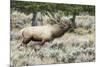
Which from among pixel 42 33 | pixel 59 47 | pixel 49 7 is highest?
pixel 49 7

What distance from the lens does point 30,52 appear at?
7.02 feet

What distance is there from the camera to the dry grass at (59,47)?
2.08 meters

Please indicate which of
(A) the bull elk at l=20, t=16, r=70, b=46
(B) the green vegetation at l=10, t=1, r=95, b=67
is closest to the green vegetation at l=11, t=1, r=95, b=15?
(B) the green vegetation at l=10, t=1, r=95, b=67

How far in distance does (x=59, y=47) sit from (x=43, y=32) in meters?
0.26

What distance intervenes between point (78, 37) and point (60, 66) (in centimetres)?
42

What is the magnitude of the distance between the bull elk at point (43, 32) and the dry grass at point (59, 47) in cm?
5

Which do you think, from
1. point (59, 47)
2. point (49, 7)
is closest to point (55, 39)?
point (59, 47)

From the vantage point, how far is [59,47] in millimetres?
2248

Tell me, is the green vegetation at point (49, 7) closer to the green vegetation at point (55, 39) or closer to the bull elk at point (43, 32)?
the green vegetation at point (55, 39)

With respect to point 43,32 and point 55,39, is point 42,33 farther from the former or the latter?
point 55,39

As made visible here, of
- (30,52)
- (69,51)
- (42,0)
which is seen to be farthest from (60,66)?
(42,0)

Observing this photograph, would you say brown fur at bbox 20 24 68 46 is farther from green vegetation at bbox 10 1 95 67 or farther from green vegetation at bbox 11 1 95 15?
green vegetation at bbox 11 1 95 15

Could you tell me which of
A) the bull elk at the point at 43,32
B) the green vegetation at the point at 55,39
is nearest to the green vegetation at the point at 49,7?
the green vegetation at the point at 55,39
